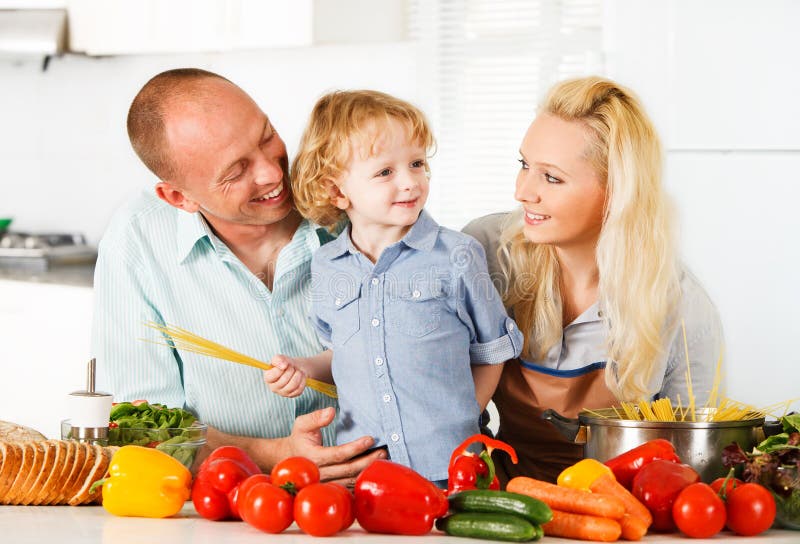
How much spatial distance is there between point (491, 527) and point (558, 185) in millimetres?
934

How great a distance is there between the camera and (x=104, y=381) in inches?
98.3

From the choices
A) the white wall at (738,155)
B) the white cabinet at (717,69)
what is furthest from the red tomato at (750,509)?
the white cabinet at (717,69)

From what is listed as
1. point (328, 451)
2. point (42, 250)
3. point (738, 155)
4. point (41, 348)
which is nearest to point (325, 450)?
point (328, 451)

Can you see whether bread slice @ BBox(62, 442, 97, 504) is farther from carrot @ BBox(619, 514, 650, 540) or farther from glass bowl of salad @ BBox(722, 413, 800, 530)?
glass bowl of salad @ BBox(722, 413, 800, 530)

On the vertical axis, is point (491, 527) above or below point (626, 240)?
below

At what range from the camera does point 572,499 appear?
1.50 meters

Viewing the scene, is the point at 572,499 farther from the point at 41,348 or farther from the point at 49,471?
the point at 41,348

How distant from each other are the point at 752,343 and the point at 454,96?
216cm

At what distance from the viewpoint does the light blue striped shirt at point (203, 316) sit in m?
2.38

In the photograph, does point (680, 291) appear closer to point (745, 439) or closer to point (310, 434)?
point (745, 439)

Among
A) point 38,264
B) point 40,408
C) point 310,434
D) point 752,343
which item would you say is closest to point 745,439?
point 310,434

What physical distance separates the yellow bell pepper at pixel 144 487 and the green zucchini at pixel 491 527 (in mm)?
424

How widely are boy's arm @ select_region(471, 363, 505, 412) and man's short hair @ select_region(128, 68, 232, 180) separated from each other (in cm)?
80

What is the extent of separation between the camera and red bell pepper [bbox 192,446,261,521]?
5.22 feet
